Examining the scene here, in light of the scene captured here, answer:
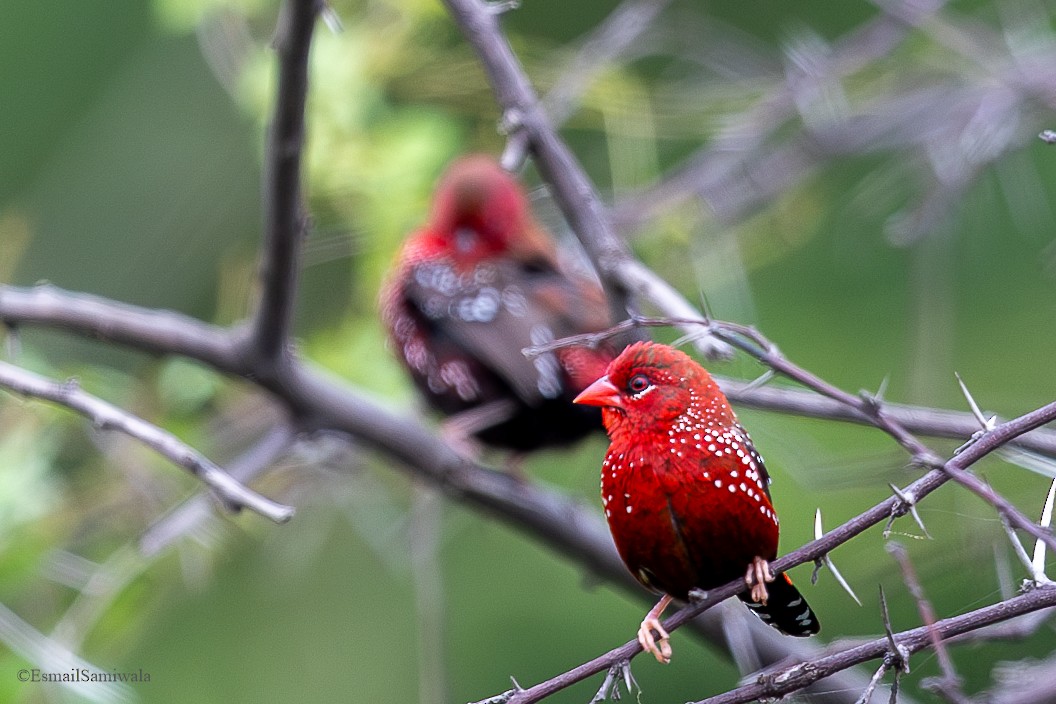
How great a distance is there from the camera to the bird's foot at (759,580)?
6.05ft

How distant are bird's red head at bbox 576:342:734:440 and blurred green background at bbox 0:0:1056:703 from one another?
0.14 m

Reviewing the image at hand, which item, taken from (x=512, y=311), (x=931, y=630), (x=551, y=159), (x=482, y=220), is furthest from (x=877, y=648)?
(x=482, y=220)

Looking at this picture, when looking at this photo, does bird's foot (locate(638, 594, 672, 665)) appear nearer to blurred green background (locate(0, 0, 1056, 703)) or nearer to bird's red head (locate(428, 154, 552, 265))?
blurred green background (locate(0, 0, 1056, 703))

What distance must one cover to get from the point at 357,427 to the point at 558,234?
1827 millimetres

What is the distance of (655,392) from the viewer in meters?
2.01

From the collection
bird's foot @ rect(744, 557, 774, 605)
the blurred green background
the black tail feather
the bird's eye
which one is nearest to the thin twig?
the blurred green background

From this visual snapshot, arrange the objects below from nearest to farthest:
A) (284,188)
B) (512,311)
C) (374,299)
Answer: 1. (284,188)
2. (512,311)
3. (374,299)

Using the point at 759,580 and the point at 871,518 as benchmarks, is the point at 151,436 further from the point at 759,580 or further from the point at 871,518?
the point at 871,518

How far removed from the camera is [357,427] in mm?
3518

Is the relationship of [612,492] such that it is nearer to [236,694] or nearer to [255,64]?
[255,64]

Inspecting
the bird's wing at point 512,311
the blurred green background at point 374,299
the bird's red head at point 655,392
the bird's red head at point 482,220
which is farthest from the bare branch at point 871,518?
the bird's red head at point 482,220

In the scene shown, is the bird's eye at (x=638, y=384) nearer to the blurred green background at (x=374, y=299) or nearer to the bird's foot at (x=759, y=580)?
the blurred green background at (x=374, y=299)

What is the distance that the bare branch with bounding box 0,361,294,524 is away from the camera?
1999 millimetres

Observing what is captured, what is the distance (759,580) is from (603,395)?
15.2 inches
